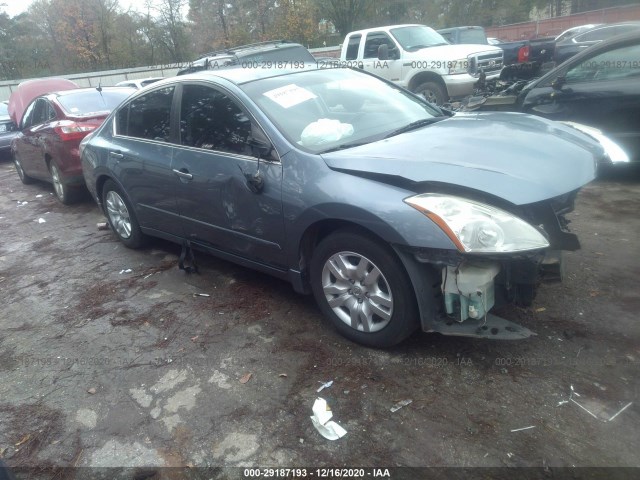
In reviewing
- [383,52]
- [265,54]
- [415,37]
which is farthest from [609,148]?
[415,37]

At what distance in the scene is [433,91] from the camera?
36.9ft

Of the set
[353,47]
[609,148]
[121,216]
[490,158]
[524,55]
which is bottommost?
[121,216]

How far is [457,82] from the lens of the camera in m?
10.7

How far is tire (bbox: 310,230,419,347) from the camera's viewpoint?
2.98 meters

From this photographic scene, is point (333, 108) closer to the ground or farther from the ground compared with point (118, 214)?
farther from the ground

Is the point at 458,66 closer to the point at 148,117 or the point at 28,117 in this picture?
the point at 148,117

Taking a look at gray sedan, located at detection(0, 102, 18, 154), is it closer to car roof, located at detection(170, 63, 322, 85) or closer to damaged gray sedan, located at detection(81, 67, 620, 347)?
damaged gray sedan, located at detection(81, 67, 620, 347)

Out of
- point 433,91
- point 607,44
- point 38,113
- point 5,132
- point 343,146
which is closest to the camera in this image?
point 343,146

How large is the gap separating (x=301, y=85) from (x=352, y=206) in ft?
4.72

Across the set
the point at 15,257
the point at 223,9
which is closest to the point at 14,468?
the point at 15,257

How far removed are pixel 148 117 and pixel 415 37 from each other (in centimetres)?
881

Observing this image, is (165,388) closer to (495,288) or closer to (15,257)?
(495,288)

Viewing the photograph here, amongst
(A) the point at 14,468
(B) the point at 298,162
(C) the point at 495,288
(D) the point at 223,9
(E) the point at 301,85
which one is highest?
(D) the point at 223,9

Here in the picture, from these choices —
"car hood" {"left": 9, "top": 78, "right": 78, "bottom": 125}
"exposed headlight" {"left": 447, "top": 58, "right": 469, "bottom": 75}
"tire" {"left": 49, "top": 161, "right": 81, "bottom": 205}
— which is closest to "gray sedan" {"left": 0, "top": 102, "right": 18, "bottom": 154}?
"car hood" {"left": 9, "top": 78, "right": 78, "bottom": 125}
